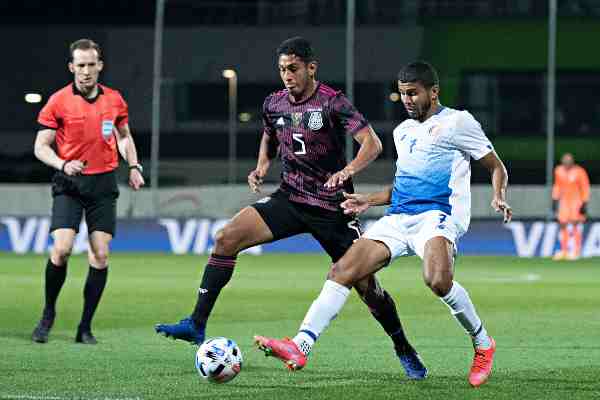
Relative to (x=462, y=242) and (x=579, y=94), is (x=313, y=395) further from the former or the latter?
(x=579, y=94)

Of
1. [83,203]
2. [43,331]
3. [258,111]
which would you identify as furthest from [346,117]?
[258,111]

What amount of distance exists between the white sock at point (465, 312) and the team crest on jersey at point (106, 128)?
3450 millimetres

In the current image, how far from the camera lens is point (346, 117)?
8.91 metres

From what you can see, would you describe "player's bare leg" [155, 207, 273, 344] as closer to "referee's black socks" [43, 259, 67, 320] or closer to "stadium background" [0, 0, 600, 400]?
"referee's black socks" [43, 259, 67, 320]

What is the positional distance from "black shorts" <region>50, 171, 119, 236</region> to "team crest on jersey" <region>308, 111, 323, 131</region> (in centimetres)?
206

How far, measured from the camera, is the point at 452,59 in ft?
92.4

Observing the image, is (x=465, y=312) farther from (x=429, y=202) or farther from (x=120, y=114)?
(x=120, y=114)

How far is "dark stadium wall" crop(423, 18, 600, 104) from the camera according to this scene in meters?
26.8

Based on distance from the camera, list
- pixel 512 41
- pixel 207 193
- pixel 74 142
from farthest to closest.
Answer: pixel 512 41 → pixel 207 193 → pixel 74 142

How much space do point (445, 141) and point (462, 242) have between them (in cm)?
1601

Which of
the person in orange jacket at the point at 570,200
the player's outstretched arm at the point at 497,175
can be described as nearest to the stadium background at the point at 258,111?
the person in orange jacket at the point at 570,200

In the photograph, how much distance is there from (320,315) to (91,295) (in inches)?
118

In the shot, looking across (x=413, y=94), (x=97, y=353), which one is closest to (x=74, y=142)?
(x=97, y=353)

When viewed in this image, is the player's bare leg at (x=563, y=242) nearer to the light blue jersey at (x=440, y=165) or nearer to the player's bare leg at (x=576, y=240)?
the player's bare leg at (x=576, y=240)
